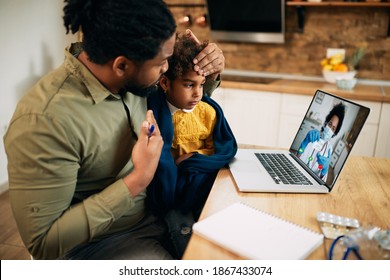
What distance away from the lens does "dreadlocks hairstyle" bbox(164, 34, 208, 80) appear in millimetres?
1394

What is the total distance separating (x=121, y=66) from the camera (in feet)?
3.38

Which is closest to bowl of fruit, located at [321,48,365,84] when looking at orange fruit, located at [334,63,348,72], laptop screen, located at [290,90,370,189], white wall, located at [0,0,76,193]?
orange fruit, located at [334,63,348,72]

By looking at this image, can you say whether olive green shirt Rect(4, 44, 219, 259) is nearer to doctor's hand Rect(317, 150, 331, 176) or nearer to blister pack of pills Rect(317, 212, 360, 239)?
blister pack of pills Rect(317, 212, 360, 239)

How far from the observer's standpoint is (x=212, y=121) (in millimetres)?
1497

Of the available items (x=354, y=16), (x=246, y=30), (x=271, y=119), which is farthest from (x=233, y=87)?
(x=354, y=16)

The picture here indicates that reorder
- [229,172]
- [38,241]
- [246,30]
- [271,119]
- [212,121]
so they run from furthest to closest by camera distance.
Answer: [246,30] → [271,119] → [212,121] → [229,172] → [38,241]

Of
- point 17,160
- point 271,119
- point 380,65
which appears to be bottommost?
point 271,119

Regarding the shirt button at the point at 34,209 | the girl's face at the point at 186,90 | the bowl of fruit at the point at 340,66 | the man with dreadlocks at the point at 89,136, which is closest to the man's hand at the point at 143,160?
the man with dreadlocks at the point at 89,136

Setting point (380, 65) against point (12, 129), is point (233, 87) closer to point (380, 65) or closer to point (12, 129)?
point (380, 65)

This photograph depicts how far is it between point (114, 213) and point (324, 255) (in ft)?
1.78

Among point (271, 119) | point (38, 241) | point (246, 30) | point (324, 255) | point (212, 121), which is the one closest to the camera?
point (324, 255)

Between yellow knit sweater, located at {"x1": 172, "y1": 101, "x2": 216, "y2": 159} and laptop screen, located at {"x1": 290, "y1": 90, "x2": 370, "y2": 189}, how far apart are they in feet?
1.13

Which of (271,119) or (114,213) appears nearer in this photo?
(114,213)

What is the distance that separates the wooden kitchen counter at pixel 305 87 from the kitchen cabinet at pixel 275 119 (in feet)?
0.13
